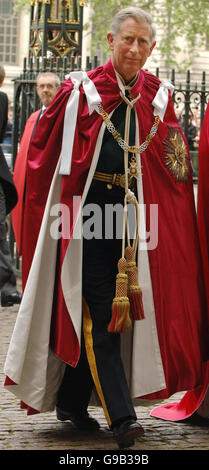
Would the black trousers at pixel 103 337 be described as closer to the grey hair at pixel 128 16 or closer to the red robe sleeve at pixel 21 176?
the grey hair at pixel 128 16

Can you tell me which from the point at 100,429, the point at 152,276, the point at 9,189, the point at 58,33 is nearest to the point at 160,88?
the point at 152,276

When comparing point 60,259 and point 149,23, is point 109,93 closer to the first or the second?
point 149,23

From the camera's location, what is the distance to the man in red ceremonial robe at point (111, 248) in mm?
4559

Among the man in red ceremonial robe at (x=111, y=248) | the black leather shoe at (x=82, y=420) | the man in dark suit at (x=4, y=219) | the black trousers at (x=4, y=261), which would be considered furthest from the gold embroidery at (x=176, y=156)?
the black trousers at (x=4, y=261)

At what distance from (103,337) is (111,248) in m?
0.42

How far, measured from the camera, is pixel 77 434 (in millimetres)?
4785

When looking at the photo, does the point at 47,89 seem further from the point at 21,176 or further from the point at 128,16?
the point at 128,16

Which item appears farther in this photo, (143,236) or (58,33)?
(58,33)

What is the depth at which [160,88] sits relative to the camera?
4773mm

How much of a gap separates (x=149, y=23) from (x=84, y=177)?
0.75 m

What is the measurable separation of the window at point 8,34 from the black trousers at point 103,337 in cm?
4393

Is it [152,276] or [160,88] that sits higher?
[160,88]

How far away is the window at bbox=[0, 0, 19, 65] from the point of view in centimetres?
4725
